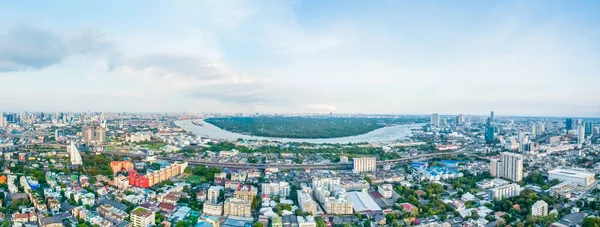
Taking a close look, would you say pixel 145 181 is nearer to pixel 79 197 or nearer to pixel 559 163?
pixel 79 197

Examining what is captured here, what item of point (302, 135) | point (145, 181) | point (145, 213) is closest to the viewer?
point (145, 213)

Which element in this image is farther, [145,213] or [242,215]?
[242,215]

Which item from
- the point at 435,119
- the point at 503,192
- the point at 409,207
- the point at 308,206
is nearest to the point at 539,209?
the point at 503,192

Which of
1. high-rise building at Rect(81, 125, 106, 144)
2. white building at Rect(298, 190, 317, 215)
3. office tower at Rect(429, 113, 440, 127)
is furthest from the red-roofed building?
office tower at Rect(429, 113, 440, 127)

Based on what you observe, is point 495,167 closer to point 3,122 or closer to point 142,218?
point 142,218

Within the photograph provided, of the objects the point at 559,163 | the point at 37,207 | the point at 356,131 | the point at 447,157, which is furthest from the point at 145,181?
the point at 356,131

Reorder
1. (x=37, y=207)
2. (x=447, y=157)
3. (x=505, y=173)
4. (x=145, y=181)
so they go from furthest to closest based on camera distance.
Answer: (x=447, y=157) < (x=505, y=173) < (x=145, y=181) < (x=37, y=207)
